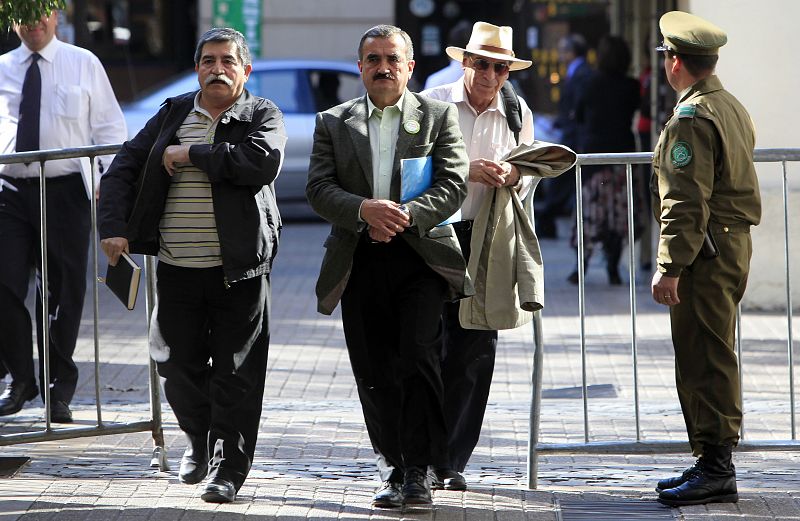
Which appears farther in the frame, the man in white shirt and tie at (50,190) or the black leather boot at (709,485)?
the man in white shirt and tie at (50,190)

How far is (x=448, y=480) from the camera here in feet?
19.1

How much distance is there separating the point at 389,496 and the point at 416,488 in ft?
0.44

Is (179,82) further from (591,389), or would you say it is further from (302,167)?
(591,389)

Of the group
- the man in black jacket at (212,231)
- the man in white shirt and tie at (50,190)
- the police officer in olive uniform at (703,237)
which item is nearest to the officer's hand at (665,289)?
the police officer in olive uniform at (703,237)

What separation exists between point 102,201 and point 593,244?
747 centimetres

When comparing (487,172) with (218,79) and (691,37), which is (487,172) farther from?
(218,79)

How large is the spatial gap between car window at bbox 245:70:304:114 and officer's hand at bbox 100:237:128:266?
10900 mm

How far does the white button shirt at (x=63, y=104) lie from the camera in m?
7.50

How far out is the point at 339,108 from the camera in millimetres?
5590

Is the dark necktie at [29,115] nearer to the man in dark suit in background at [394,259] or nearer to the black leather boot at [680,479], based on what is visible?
the man in dark suit in background at [394,259]

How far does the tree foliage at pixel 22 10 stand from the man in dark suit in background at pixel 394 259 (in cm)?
133


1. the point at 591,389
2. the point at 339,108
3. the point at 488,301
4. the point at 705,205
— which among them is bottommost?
the point at 591,389

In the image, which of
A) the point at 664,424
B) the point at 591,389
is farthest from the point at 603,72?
the point at 664,424

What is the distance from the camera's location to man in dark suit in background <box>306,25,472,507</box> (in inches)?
214
